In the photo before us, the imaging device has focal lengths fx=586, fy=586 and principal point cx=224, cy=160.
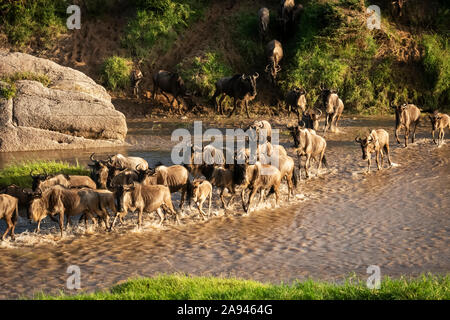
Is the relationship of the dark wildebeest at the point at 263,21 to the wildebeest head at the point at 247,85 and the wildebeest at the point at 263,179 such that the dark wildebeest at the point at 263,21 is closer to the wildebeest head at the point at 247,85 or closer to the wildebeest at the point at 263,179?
the wildebeest head at the point at 247,85

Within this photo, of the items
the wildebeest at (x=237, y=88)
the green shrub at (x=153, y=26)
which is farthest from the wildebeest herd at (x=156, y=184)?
the green shrub at (x=153, y=26)

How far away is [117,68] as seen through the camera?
25.8 metres

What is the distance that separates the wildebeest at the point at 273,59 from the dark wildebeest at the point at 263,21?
1377 millimetres

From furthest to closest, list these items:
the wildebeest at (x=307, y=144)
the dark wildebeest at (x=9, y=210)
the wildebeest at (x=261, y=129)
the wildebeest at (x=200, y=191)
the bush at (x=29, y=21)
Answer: the bush at (x=29, y=21)
the wildebeest at (x=261, y=129)
the wildebeest at (x=307, y=144)
the wildebeest at (x=200, y=191)
the dark wildebeest at (x=9, y=210)

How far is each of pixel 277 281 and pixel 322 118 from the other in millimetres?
16434

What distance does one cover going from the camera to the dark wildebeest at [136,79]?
25.5 meters

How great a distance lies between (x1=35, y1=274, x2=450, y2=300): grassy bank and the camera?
267 inches

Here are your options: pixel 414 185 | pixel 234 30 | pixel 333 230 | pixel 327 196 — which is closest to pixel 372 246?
pixel 333 230

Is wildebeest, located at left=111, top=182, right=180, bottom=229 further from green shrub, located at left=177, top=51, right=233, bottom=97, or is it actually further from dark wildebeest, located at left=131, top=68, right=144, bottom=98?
dark wildebeest, located at left=131, top=68, right=144, bottom=98

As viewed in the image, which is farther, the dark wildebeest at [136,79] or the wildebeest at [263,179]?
the dark wildebeest at [136,79]

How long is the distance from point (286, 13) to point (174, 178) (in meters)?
17.8

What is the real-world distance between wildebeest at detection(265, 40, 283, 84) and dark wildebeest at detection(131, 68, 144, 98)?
5574 millimetres

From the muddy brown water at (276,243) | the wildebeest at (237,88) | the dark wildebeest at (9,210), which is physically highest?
the wildebeest at (237,88)

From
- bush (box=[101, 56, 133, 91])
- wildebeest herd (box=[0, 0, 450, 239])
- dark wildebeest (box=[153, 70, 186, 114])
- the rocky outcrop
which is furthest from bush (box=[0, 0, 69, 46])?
wildebeest herd (box=[0, 0, 450, 239])
